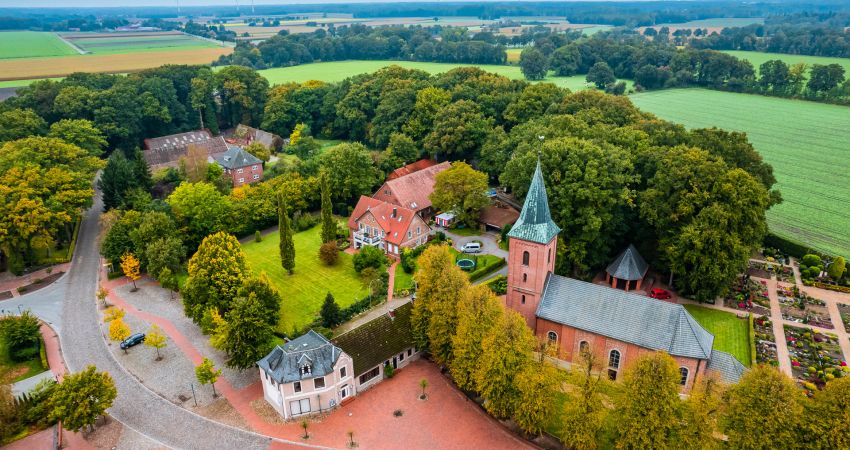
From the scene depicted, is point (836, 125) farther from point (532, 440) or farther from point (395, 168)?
point (532, 440)

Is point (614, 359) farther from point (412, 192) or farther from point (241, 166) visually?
point (241, 166)

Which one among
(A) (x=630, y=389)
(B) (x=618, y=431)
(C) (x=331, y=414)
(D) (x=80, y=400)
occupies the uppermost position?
(A) (x=630, y=389)

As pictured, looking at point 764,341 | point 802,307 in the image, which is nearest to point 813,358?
point 764,341

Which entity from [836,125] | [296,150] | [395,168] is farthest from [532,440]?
[836,125]

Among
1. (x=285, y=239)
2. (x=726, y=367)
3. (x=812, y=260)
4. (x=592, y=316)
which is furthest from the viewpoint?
(x=812, y=260)

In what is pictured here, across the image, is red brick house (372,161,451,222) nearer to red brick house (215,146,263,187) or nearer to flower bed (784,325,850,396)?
red brick house (215,146,263,187)
